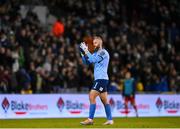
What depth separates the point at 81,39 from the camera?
111ft

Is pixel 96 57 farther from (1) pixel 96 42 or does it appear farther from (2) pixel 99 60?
(1) pixel 96 42

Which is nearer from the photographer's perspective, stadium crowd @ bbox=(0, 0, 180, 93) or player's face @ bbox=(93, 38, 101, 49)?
player's face @ bbox=(93, 38, 101, 49)

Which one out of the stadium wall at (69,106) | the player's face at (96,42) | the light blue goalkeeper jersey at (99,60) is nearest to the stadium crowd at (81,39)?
the stadium wall at (69,106)

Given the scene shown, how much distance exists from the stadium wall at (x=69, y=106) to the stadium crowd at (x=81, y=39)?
99cm

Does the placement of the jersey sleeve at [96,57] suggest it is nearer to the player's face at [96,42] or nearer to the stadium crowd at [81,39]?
the player's face at [96,42]

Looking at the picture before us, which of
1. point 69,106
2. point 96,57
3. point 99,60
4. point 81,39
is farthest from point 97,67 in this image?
point 81,39

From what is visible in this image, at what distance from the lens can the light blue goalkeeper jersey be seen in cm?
1886

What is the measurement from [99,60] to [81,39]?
48.7 ft

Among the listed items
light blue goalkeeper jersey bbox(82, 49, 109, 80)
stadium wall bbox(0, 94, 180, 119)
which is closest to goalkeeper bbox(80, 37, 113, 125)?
light blue goalkeeper jersey bbox(82, 49, 109, 80)

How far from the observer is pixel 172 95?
3147 cm

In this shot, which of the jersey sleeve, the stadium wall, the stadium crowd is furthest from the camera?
the stadium crowd

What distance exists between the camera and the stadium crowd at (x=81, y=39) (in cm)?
2914

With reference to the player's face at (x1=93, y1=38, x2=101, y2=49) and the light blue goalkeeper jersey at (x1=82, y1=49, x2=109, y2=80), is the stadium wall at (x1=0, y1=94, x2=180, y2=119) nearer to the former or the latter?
the light blue goalkeeper jersey at (x1=82, y1=49, x2=109, y2=80)

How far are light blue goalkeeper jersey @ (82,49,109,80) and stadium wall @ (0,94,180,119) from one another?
843 centimetres
